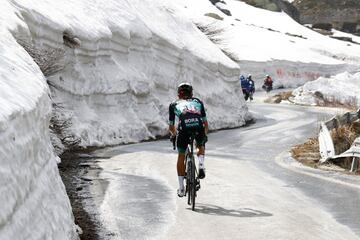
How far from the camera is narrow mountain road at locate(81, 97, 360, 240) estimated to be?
786 cm

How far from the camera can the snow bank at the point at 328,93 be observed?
40062 mm

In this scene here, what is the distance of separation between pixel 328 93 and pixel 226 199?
32055 millimetres

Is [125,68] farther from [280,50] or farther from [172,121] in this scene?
[280,50]

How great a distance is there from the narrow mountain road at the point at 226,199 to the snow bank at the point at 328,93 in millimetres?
24149

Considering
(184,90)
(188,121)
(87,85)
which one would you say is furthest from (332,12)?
(188,121)

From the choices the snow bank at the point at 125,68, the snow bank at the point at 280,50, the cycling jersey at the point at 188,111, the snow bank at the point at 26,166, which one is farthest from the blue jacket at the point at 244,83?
the snow bank at the point at 26,166

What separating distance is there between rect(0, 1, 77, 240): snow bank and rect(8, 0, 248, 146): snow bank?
9.31m

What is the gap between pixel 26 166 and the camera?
5.35 m

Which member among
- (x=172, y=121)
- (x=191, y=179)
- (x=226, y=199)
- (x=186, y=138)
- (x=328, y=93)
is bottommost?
(x=226, y=199)

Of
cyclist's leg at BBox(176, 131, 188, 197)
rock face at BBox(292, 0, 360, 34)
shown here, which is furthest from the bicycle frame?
rock face at BBox(292, 0, 360, 34)

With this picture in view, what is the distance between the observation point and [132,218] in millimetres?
8570

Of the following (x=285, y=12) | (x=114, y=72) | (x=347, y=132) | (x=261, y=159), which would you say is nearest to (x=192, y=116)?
(x=261, y=159)

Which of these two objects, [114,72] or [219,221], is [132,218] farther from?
[114,72]

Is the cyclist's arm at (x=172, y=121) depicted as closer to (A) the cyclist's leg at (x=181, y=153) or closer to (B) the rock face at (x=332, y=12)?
Result: (A) the cyclist's leg at (x=181, y=153)
